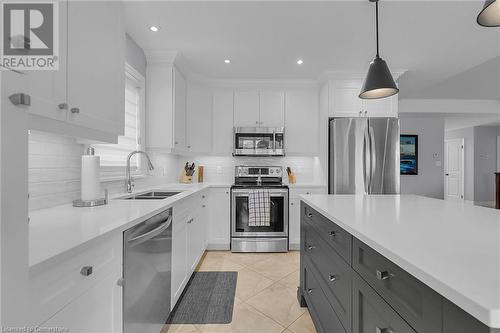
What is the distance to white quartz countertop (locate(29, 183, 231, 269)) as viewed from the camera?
766 mm

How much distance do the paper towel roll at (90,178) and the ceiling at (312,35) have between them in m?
1.37

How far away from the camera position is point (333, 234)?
128 cm

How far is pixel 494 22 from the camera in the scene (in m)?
1.15

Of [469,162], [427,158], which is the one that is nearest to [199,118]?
[427,158]

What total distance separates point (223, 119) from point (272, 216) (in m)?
1.61

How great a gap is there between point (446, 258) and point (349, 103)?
119 inches

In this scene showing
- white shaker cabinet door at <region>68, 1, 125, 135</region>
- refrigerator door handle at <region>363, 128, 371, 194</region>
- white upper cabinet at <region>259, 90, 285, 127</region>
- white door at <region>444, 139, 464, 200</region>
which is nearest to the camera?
white shaker cabinet door at <region>68, 1, 125, 135</region>

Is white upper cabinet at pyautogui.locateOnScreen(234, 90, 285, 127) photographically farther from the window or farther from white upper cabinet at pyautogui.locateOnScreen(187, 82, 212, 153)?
the window

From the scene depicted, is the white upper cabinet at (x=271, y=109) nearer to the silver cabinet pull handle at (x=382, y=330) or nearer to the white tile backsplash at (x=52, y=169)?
the white tile backsplash at (x=52, y=169)

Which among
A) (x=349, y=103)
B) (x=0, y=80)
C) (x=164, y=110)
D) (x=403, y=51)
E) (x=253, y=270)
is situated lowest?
(x=253, y=270)

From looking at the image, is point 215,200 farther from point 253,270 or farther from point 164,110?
point 164,110

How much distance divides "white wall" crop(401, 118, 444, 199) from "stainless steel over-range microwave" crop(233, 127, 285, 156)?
15.3 ft

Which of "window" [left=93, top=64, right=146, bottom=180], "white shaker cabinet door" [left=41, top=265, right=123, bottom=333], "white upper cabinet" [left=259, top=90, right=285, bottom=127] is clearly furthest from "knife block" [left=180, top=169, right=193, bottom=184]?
"white shaker cabinet door" [left=41, top=265, right=123, bottom=333]

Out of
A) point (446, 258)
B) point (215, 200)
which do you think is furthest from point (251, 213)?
point (446, 258)
